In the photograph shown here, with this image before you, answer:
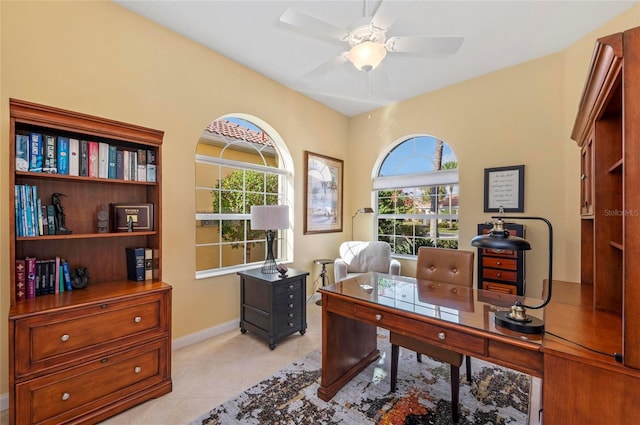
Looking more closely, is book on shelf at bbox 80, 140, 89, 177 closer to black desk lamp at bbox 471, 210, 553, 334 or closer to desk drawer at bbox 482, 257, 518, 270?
black desk lamp at bbox 471, 210, 553, 334

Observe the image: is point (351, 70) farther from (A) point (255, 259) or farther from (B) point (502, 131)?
(A) point (255, 259)

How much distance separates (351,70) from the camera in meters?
3.22

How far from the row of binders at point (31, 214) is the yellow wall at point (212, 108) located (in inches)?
12.6

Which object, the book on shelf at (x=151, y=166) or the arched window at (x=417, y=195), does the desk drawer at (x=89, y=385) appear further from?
the arched window at (x=417, y=195)

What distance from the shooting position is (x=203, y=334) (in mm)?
2867

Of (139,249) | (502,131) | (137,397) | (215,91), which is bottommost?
(137,397)

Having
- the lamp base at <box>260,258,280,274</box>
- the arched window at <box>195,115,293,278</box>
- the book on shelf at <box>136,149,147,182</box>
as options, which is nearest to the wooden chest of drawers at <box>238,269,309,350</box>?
the lamp base at <box>260,258,280,274</box>

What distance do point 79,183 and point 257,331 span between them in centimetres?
202

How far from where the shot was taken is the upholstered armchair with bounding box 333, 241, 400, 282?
12.4ft

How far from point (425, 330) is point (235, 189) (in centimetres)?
260

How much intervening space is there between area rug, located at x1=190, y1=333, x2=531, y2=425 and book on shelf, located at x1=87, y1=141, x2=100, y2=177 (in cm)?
182

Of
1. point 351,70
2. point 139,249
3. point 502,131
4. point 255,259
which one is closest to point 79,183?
point 139,249

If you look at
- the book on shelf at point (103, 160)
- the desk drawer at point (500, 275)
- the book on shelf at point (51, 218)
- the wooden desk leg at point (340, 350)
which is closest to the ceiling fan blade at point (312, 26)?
the book on shelf at point (103, 160)

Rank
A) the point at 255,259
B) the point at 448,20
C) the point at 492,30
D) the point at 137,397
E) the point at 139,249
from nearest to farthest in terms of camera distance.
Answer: the point at 137,397, the point at 139,249, the point at 448,20, the point at 492,30, the point at 255,259
